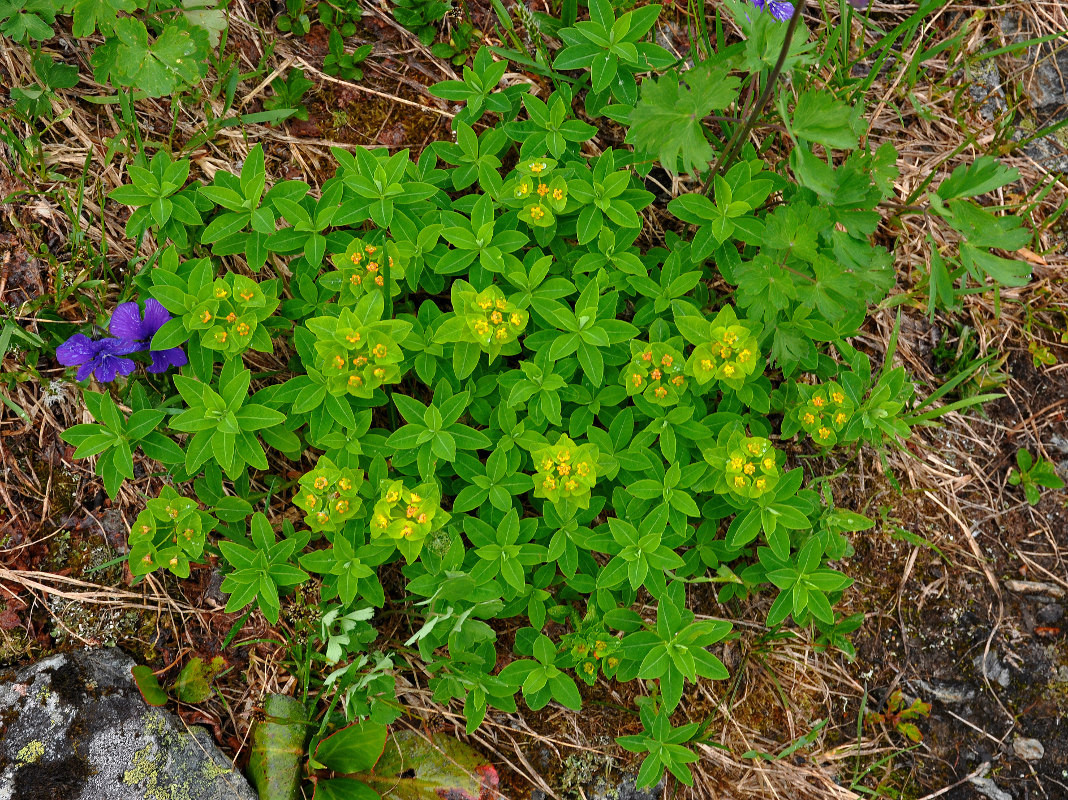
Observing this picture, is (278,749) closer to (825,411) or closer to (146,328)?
(146,328)

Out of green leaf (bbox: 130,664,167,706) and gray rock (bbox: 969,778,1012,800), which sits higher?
green leaf (bbox: 130,664,167,706)

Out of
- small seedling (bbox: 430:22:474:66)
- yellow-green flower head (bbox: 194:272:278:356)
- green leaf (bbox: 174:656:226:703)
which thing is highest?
small seedling (bbox: 430:22:474:66)

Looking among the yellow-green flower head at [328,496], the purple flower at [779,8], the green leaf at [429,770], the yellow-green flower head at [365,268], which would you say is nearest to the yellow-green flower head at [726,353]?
the yellow-green flower head at [365,268]

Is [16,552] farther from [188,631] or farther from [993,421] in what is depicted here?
[993,421]

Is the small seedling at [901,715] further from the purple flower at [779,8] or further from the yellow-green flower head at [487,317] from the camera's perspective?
the purple flower at [779,8]

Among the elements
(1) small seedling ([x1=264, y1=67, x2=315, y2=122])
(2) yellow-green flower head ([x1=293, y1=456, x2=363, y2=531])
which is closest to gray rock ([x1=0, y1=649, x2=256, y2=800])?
(2) yellow-green flower head ([x1=293, y1=456, x2=363, y2=531])

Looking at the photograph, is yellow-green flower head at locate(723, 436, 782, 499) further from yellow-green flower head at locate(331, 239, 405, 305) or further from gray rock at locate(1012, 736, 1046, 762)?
gray rock at locate(1012, 736, 1046, 762)

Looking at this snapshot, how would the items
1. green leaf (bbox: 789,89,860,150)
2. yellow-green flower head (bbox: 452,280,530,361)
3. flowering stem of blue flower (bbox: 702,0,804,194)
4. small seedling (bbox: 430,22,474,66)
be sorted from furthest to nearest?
1. small seedling (bbox: 430,22,474,66)
2. yellow-green flower head (bbox: 452,280,530,361)
3. green leaf (bbox: 789,89,860,150)
4. flowering stem of blue flower (bbox: 702,0,804,194)
